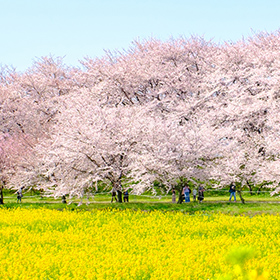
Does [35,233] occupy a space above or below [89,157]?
below

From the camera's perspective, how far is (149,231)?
50.6ft

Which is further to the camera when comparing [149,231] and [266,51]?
[266,51]

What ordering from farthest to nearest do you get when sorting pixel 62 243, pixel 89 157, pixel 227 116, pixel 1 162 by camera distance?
pixel 227 116 < pixel 1 162 < pixel 89 157 < pixel 62 243

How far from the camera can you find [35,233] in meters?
15.6

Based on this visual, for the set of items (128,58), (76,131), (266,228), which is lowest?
(266,228)

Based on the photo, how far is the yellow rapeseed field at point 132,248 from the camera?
9.02 metres

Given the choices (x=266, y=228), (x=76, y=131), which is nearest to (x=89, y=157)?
(x=76, y=131)

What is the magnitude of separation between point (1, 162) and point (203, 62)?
24775mm

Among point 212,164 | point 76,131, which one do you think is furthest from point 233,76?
point 76,131

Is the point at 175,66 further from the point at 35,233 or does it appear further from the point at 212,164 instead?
the point at 35,233

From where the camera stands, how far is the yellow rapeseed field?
355 inches

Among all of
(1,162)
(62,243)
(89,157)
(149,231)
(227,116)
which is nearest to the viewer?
(62,243)

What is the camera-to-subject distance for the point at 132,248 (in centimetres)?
1220

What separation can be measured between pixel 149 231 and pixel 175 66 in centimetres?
3481
